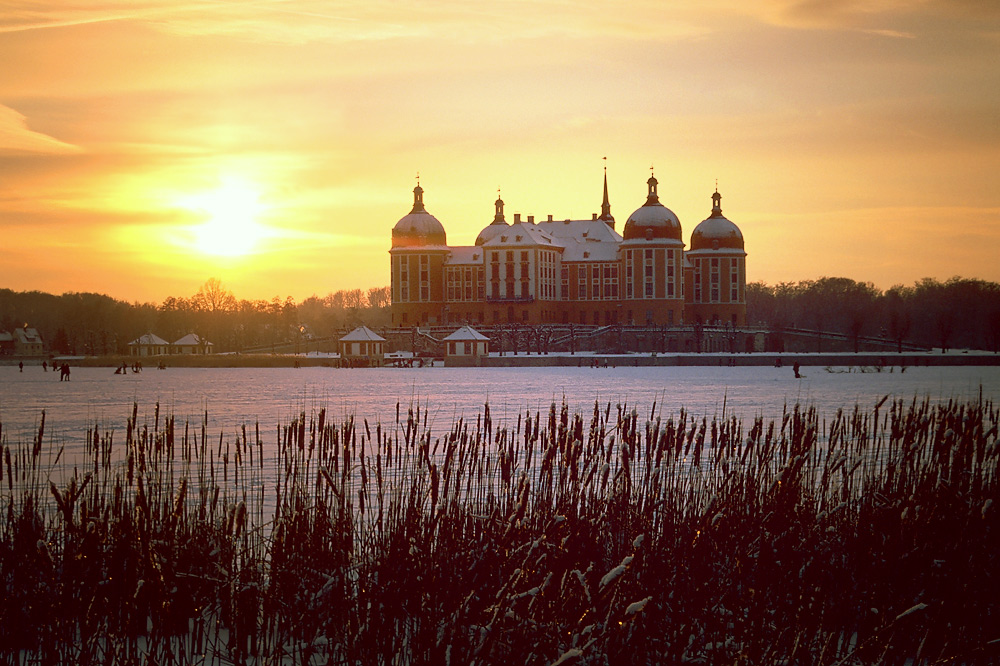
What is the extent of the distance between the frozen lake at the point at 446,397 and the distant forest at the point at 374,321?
130 ft

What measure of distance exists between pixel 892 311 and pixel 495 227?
4170 cm

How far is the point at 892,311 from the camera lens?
99812mm

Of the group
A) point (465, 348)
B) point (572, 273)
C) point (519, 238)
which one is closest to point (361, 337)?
point (465, 348)

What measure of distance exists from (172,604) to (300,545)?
0.83 m

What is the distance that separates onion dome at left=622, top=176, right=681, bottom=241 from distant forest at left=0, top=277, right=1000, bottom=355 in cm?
1176

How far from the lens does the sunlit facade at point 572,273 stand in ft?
279

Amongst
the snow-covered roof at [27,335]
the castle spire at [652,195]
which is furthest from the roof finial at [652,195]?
the snow-covered roof at [27,335]

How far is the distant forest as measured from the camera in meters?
92.4

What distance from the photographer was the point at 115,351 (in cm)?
10088

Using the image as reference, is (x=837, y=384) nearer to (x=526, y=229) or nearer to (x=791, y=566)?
(x=791, y=566)

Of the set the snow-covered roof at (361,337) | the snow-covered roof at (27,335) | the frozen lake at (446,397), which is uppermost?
the snow-covered roof at (27,335)

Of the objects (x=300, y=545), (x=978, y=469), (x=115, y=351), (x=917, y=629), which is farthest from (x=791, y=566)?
(x=115, y=351)

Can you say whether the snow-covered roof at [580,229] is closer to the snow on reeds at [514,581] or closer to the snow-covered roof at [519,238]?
the snow-covered roof at [519,238]

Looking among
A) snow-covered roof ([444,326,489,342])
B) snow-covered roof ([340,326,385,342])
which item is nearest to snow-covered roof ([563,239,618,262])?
snow-covered roof ([444,326,489,342])
